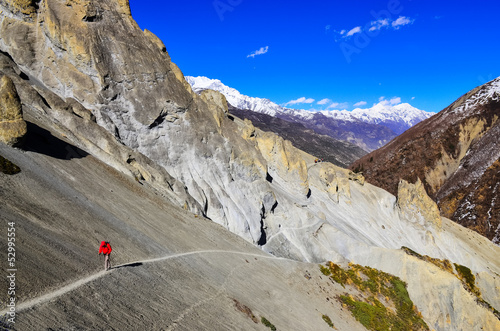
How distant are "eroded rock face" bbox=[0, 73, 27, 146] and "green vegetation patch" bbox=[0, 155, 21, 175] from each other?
3390 millimetres

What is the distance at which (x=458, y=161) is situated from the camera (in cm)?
15238

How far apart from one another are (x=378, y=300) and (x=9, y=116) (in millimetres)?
43864

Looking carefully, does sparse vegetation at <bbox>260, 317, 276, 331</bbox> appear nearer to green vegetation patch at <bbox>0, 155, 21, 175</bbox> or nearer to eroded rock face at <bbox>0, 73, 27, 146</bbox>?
green vegetation patch at <bbox>0, 155, 21, 175</bbox>

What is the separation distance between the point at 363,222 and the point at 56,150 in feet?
209

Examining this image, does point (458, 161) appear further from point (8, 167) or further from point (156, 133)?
point (8, 167)

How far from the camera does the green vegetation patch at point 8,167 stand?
19.2 meters

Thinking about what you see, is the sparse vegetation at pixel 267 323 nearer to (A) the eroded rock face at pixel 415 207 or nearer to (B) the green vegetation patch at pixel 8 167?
(B) the green vegetation patch at pixel 8 167

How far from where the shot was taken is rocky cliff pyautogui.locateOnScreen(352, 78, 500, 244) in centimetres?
12494

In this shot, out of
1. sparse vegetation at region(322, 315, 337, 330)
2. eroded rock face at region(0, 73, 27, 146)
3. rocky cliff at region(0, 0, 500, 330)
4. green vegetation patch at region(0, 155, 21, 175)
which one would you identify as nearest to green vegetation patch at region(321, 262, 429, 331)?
rocky cliff at region(0, 0, 500, 330)

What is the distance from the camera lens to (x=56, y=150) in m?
27.2

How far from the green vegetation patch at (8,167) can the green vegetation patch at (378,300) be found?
34.1 metres

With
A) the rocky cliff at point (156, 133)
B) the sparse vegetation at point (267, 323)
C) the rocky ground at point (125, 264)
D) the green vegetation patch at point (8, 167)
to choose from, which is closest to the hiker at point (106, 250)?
the rocky ground at point (125, 264)

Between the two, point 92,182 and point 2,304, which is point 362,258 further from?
point 2,304

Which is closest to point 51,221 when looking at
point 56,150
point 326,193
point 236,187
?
point 56,150
